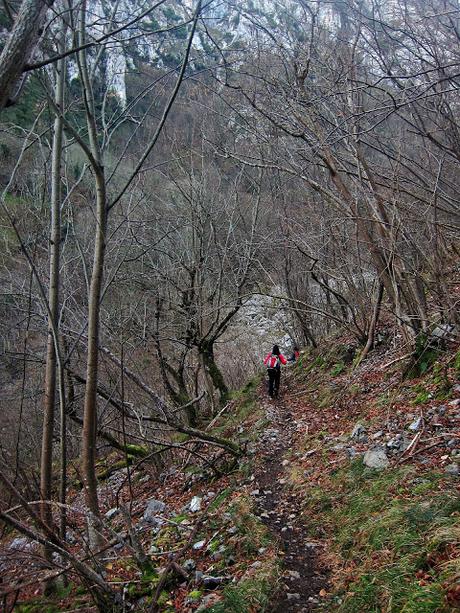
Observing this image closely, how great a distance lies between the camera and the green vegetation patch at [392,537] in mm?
2426

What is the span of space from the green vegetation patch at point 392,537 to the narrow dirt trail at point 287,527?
18 cm

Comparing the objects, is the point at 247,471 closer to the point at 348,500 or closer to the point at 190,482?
the point at 190,482

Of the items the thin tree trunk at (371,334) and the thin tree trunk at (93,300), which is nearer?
the thin tree trunk at (93,300)

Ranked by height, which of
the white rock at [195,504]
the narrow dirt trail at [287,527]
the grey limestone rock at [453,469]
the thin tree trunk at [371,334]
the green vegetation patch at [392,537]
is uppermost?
the thin tree trunk at [371,334]

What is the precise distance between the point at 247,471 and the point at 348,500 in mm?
1837

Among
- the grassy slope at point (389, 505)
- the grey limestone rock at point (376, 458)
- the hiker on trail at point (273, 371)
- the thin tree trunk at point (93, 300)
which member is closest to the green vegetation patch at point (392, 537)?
the grassy slope at point (389, 505)

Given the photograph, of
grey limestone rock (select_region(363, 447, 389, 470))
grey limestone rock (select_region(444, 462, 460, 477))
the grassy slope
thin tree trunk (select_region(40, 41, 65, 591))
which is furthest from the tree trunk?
grey limestone rock (select_region(444, 462, 460, 477))

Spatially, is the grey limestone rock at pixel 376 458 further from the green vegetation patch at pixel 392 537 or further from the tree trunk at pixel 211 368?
the tree trunk at pixel 211 368

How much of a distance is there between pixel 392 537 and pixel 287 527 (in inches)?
50.3

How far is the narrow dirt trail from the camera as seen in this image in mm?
2977

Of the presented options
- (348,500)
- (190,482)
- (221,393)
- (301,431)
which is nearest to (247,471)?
(190,482)

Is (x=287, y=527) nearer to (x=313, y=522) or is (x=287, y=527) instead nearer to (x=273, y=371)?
(x=313, y=522)

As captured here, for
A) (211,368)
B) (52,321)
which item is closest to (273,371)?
(211,368)

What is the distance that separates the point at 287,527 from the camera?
3.98 m
